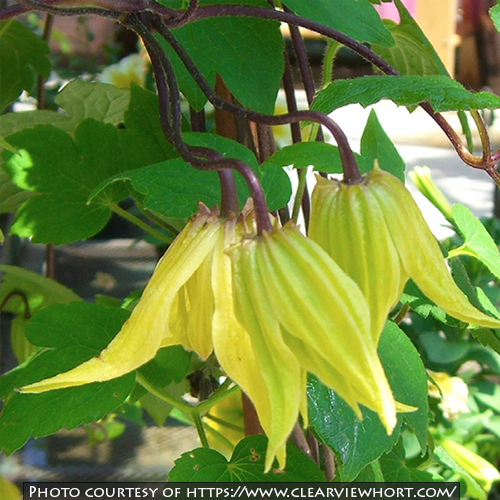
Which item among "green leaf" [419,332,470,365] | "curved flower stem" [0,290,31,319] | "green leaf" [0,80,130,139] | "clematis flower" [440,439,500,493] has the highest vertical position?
"green leaf" [0,80,130,139]

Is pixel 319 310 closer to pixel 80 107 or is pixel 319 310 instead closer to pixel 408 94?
pixel 408 94

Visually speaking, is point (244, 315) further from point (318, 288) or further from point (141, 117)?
point (141, 117)

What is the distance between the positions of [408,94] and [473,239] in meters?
0.23

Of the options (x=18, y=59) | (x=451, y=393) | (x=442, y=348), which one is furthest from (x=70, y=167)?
(x=442, y=348)

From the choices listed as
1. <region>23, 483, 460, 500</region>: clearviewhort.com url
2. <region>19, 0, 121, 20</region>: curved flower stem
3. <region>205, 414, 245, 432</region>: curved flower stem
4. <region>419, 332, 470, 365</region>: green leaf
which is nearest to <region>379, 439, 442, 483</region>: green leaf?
<region>23, 483, 460, 500</region>: clearviewhort.com url

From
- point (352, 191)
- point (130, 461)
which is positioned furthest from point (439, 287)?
point (130, 461)

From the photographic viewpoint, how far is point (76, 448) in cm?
106

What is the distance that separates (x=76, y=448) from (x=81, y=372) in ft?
3.06

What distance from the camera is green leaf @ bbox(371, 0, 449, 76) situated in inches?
16.3

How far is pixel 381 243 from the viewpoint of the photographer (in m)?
Result: 0.20

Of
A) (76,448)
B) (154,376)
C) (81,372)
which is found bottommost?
(76,448)

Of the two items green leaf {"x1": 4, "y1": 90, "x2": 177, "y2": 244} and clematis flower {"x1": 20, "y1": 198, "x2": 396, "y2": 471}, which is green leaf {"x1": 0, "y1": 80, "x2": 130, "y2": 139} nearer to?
green leaf {"x1": 4, "y1": 90, "x2": 177, "y2": 244}

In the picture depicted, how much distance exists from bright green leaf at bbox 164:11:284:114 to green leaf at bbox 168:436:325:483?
18 centimetres

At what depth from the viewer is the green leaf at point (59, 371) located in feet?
1.19
